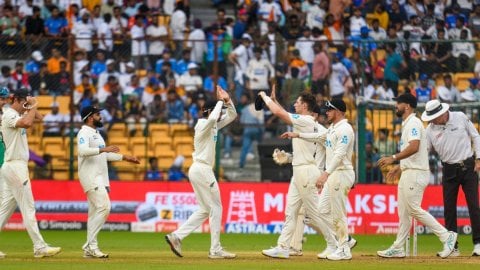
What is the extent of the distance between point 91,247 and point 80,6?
1603 cm

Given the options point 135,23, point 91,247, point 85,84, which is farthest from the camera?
point 135,23

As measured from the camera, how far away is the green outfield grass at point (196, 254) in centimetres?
1798

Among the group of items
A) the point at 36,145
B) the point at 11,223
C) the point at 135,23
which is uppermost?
the point at 135,23

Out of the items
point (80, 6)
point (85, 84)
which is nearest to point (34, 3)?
point (80, 6)

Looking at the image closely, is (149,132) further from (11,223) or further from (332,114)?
(332,114)

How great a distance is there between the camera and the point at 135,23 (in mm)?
33438

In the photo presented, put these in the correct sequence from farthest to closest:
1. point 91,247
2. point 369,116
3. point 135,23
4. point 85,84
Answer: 1. point 135,23
2. point 85,84
3. point 369,116
4. point 91,247

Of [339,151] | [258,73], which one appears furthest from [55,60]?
[339,151]

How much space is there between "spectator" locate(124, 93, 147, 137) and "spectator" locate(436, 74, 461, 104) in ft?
23.5

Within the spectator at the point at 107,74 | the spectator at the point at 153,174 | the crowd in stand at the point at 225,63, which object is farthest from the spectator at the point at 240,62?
the spectator at the point at 107,74

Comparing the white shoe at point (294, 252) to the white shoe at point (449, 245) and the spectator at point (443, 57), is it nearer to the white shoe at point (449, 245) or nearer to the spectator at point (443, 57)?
the white shoe at point (449, 245)

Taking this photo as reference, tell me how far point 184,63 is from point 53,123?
12.4 ft

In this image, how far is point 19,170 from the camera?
19203 mm

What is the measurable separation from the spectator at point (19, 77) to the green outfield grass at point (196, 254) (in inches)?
179
